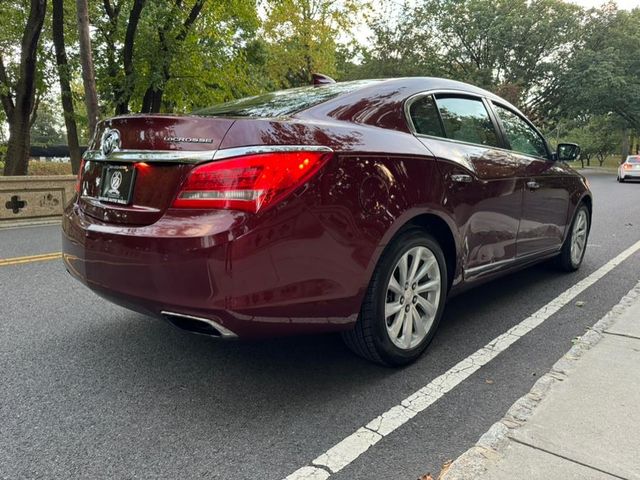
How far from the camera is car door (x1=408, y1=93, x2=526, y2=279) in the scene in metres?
3.12

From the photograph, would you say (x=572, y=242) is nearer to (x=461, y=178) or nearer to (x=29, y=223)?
(x=461, y=178)

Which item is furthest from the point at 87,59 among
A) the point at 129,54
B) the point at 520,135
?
the point at 520,135

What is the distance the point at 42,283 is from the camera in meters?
4.59

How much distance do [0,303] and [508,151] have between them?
158 inches

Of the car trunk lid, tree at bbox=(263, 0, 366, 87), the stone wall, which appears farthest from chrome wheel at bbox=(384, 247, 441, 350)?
tree at bbox=(263, 0, 366, 87)

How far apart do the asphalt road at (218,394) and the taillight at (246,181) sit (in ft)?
3.29

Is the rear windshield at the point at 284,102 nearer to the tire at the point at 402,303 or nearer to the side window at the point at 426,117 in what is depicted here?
the side window at the point at 426,117

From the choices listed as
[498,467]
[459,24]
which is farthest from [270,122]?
[459,24]

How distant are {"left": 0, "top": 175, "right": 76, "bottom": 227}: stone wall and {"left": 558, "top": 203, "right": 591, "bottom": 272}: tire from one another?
8.60 metres

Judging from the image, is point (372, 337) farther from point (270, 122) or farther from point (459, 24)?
point (459, 24)

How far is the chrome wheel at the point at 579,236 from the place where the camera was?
5.16 meters

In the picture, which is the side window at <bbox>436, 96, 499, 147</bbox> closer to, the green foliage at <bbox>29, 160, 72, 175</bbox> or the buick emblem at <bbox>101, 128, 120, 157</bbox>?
the buick emblem at <bbox>101, 128, 120, 157</bbox>

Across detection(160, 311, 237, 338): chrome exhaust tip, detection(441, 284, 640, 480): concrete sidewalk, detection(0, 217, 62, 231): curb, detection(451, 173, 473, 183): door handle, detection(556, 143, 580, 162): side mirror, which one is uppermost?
detection(556, 143, 580, 162): side mirror

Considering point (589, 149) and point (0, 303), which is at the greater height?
point (589, 149)
